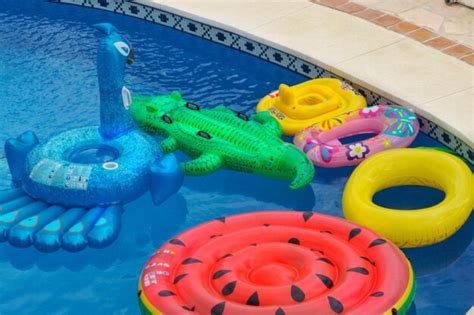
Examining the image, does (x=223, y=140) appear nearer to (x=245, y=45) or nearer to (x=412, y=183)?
(x=412, y=183)

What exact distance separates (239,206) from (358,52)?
2435mm

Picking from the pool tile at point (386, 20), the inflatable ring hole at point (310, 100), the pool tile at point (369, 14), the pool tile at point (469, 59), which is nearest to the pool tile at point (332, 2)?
the pool tile at point (369, 14)

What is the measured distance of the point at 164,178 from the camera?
580cm

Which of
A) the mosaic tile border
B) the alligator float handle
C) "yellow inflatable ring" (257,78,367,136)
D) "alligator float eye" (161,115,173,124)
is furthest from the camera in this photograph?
"yellow inflatable ring" (257,78,367,136)

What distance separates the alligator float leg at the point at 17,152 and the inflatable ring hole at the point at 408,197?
2.78m

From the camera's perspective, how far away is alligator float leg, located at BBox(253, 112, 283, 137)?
662 centimetres

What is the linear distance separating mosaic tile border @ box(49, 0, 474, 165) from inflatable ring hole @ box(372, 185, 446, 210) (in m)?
0.48

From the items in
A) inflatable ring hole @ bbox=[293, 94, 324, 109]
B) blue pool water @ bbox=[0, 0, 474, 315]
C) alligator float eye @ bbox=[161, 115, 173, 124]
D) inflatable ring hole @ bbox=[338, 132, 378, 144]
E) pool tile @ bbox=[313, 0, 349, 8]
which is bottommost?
blue pool water @ bbox=[0, 0, 474, 315]

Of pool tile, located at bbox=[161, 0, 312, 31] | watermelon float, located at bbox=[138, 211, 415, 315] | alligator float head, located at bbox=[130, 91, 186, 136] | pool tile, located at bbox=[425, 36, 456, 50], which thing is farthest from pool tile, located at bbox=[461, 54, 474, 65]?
watermelon float, located at bbox=[138, 211, 415, 315]

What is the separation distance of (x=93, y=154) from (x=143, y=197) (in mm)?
523

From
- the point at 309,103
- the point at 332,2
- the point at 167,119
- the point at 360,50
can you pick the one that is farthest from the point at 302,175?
the point at 332,2

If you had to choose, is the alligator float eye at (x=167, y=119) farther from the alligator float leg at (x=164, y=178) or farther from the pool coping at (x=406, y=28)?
the pool coping at (x=406, y=28)

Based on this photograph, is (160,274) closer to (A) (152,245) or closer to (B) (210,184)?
(A) (152,245)

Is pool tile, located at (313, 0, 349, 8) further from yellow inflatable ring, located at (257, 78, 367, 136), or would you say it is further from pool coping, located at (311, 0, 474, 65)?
yellow inflatable ring, located at (257, 78, 367, 136)
